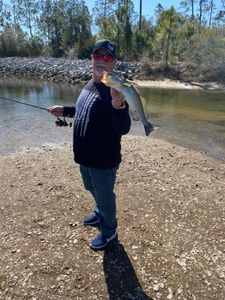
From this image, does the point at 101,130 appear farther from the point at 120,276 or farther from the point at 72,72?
the point at 72,72

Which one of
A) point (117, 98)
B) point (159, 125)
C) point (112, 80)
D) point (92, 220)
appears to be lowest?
A: point (92, 220)

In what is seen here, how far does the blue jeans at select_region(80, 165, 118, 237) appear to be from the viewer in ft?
10.9

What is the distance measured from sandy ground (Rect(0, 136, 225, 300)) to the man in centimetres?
64

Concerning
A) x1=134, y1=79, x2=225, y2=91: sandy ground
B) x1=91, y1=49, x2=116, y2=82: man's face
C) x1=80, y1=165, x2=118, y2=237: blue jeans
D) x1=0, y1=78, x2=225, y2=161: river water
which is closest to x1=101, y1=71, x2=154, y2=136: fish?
x1=91, y1=49, x2=116, y2=82: man's face

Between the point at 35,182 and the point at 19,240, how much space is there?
6.26 feet

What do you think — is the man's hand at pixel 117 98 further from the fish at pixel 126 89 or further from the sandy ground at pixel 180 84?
the sandy ground at pixel 180 84

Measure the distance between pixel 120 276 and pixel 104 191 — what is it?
940 mm

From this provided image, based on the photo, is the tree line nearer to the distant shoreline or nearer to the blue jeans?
the distant shoreline

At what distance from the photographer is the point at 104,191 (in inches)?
132

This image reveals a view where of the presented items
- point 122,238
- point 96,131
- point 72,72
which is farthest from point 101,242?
point 72,72

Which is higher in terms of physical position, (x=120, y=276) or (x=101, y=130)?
(x=101, y=130)

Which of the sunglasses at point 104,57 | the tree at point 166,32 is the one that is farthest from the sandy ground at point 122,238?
the tree at point 166,32

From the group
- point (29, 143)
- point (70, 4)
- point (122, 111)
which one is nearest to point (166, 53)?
point (70, 4)

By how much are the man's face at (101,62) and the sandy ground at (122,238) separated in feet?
6.79
